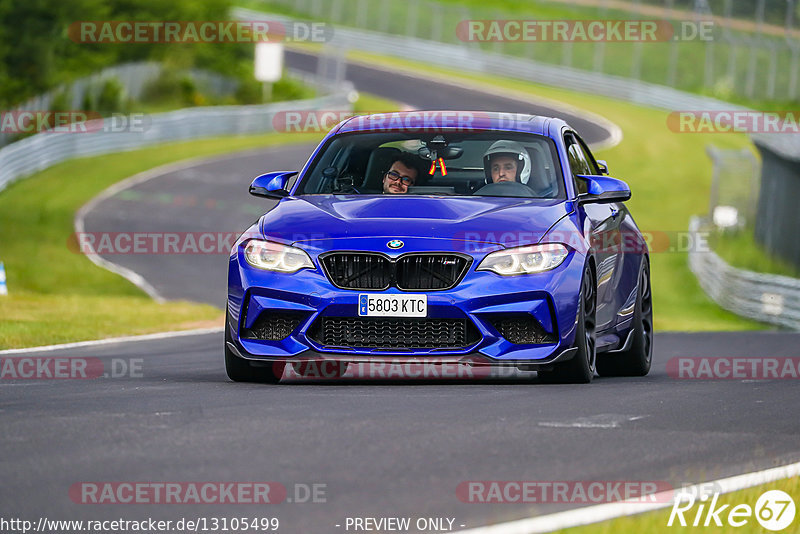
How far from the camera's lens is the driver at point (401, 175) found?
33.0 feet

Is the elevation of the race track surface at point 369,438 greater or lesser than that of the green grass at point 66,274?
greater

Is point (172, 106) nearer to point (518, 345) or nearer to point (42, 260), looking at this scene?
point (42, 260)

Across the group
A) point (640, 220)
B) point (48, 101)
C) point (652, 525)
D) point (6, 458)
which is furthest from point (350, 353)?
point (48, 101)

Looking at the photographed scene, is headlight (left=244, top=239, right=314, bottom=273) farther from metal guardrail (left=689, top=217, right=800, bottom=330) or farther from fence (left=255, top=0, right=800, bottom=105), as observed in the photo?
fence (left=255, top=0, right=800, bottom=105)

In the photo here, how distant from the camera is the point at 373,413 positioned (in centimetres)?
759

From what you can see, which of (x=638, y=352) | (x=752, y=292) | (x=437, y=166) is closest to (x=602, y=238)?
(x=437, y=166)

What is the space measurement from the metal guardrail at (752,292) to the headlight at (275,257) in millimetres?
17170

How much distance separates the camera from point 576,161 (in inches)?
428

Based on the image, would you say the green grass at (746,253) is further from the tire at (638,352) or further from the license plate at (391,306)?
the license plate at (391,306)

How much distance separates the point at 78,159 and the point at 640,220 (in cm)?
1463

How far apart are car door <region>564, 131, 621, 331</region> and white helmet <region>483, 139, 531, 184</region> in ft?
1.14

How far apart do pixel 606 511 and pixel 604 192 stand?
482 centimetres

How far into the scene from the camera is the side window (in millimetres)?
10367

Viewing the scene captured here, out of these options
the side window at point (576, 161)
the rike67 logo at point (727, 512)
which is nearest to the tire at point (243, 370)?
the side window at point (576, 161)
